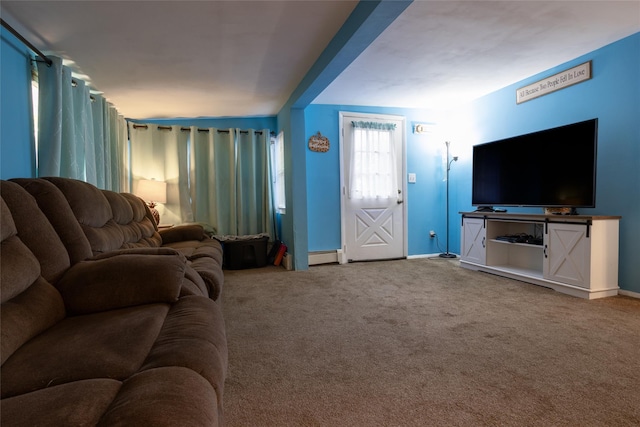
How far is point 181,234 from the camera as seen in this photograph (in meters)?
3.66

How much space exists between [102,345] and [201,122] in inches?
170

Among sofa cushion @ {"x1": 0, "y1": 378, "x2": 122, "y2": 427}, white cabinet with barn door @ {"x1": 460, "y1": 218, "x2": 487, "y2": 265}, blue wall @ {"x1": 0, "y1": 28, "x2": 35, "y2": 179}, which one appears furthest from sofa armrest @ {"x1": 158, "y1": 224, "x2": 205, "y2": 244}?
white cabinet with barn door @ {"x1": 460, "y1": 218, "x2": 487, "y2": 265}

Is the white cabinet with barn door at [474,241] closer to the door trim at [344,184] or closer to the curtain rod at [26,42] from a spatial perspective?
the door trim at [344,184]

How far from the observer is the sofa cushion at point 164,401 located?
0.66 meters

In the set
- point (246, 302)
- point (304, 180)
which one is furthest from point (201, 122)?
point (246, 302)

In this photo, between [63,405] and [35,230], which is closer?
[63,405]

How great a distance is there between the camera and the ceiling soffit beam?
6.43 feet

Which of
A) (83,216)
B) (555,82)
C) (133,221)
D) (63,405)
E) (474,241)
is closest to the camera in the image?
(63,405)

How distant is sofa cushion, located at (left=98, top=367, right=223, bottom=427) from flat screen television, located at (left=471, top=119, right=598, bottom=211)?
3.39m

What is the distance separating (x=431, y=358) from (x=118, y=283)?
1565 mm

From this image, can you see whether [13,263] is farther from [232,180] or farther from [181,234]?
[232,180]

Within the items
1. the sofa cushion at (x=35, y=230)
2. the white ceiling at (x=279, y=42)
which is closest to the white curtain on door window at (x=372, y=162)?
the white ceiling at (x=279, y=42)

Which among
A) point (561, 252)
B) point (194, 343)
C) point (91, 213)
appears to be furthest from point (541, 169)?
point (91, 213)

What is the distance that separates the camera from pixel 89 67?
9.50ft
